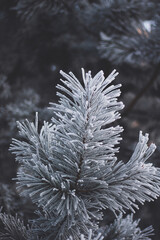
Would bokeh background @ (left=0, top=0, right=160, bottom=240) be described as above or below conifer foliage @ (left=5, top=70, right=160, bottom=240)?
above

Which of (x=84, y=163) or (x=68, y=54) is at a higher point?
(x=68, y=54)

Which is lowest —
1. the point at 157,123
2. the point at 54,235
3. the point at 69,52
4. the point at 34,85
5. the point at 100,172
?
the point at 54,235

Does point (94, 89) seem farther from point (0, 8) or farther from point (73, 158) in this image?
point (0, 8)

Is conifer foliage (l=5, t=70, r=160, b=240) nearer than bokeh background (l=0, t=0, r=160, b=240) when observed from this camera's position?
Yes

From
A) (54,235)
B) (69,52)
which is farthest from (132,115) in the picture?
(54,235)

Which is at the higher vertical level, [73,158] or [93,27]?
[93,27]

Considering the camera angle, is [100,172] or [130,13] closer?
[100,172]

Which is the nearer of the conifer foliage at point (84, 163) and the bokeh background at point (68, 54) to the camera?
the conifer foliage at point (84, 163)

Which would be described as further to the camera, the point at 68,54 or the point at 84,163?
the point at 68,54
